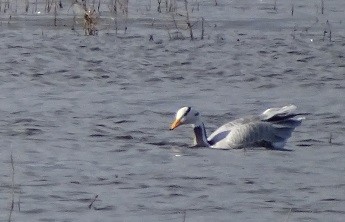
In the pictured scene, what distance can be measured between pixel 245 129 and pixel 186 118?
2.01 ft

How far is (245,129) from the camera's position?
536 inches

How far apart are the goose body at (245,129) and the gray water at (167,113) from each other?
0.22m

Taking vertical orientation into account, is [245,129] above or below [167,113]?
above

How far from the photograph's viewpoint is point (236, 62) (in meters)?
18.2

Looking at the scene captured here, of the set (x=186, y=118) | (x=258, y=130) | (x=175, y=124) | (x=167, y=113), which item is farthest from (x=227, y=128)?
(x=167, y=113)

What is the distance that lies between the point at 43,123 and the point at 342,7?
33.3ft

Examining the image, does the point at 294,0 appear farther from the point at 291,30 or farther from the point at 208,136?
the point at 208,136

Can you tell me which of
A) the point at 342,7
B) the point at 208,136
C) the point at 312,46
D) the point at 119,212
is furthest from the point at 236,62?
the point at 119,212

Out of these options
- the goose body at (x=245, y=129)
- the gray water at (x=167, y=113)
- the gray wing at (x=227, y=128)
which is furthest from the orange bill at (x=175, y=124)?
the gray wing at (x=227, y=128)

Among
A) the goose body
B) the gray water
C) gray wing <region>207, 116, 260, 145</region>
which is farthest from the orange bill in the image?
gray wing <region>207, 116, 260, 145</region>

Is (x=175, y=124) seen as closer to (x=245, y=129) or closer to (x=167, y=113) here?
(x=245, y=129)

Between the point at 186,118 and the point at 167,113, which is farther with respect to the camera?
the point at 167,113

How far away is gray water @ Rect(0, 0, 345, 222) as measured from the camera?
10258mm

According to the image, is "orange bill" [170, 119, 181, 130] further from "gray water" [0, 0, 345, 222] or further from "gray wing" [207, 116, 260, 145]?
"gray wing" [207, 116, 260, 145]
